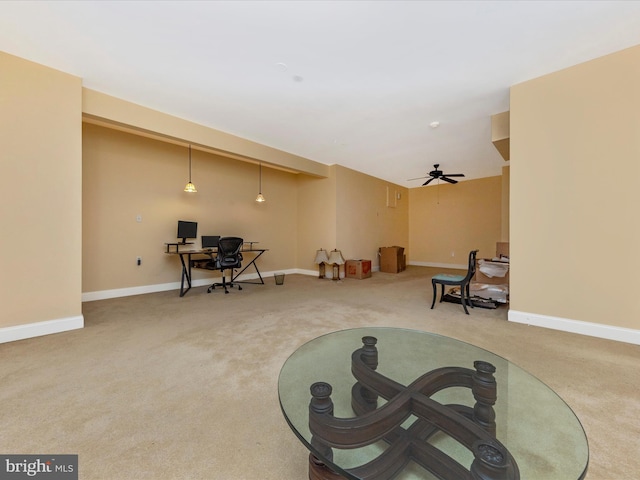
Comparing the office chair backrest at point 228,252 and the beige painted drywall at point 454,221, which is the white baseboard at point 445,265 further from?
the office chair backrest at point 228,252

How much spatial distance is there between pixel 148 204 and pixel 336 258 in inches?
151

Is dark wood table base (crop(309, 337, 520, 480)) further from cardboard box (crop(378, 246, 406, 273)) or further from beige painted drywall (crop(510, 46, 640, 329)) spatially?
cardboard box (crop(378, 246, 406, 273))

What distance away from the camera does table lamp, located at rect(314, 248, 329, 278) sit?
20.2ft

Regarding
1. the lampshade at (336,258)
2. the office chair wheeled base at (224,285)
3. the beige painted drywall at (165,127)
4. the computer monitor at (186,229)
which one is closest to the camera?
the beige painted drywall at (165,127)

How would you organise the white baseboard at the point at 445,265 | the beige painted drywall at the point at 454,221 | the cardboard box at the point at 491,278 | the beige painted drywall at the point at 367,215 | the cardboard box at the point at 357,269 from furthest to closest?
the white baseboard at the point at 445,265 → the beige painted drywall at the point at 454,221 → the beige painted drywall at the point at 367,215 → the cardboard box at the point at 357,269 → the cardboard box at the point at 491,278

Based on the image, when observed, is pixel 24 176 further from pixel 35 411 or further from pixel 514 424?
pixel 514 424

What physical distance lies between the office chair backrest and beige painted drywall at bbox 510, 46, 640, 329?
4.12 meters

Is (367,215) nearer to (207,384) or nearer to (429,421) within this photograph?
(207,384)

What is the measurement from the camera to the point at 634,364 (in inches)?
80.8

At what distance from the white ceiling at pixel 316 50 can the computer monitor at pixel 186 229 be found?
1881 millimetres

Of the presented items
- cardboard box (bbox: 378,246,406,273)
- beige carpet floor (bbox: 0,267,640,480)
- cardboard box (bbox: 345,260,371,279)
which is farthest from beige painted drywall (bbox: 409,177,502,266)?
beige carpet floor (bbox: 0,267,640,480)

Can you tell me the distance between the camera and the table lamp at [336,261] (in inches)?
237

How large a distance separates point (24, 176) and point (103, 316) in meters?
1.72

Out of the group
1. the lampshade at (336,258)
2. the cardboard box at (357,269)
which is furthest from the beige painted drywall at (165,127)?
the cardboard box at (357,269)
